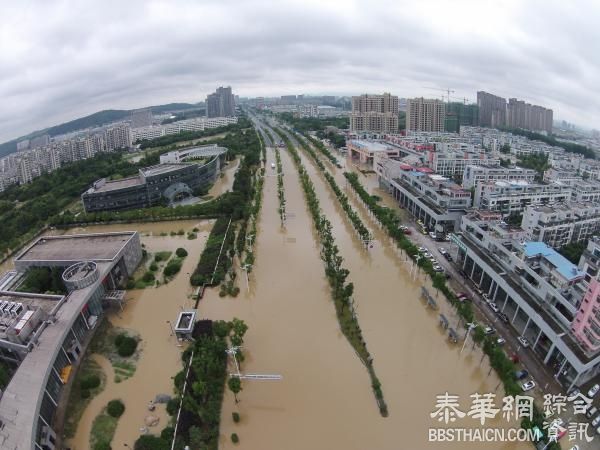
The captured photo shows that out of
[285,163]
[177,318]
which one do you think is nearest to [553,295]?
[177,318]

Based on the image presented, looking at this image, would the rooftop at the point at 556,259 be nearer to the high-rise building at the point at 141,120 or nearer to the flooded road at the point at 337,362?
the flooded road at the point at 337,362

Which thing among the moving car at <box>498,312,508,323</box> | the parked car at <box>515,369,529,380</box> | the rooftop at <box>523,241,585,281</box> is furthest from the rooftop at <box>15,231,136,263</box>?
the rooftop at <box>523,241,585,281</box>

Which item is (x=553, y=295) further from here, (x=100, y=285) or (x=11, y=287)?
(x=11, y=287)

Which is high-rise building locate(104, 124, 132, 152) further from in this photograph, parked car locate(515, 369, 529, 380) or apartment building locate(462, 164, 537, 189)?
parked car locate(515, 369, 529, 380)

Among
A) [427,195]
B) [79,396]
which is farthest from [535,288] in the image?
[79,396]

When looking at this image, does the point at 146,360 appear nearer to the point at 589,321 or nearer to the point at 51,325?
the point at 51,325

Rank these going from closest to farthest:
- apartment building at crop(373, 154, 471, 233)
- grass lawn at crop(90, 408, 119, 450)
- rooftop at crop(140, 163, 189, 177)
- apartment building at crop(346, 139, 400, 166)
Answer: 1. grass lawn at crop(90, 408, 119, 450)
2. apartment building at crop(373, 154, 471, 233)
3. rooftop at crop(140, 163, 189, 177)
4. apartment building at crop(346, 139, 400, 166)
